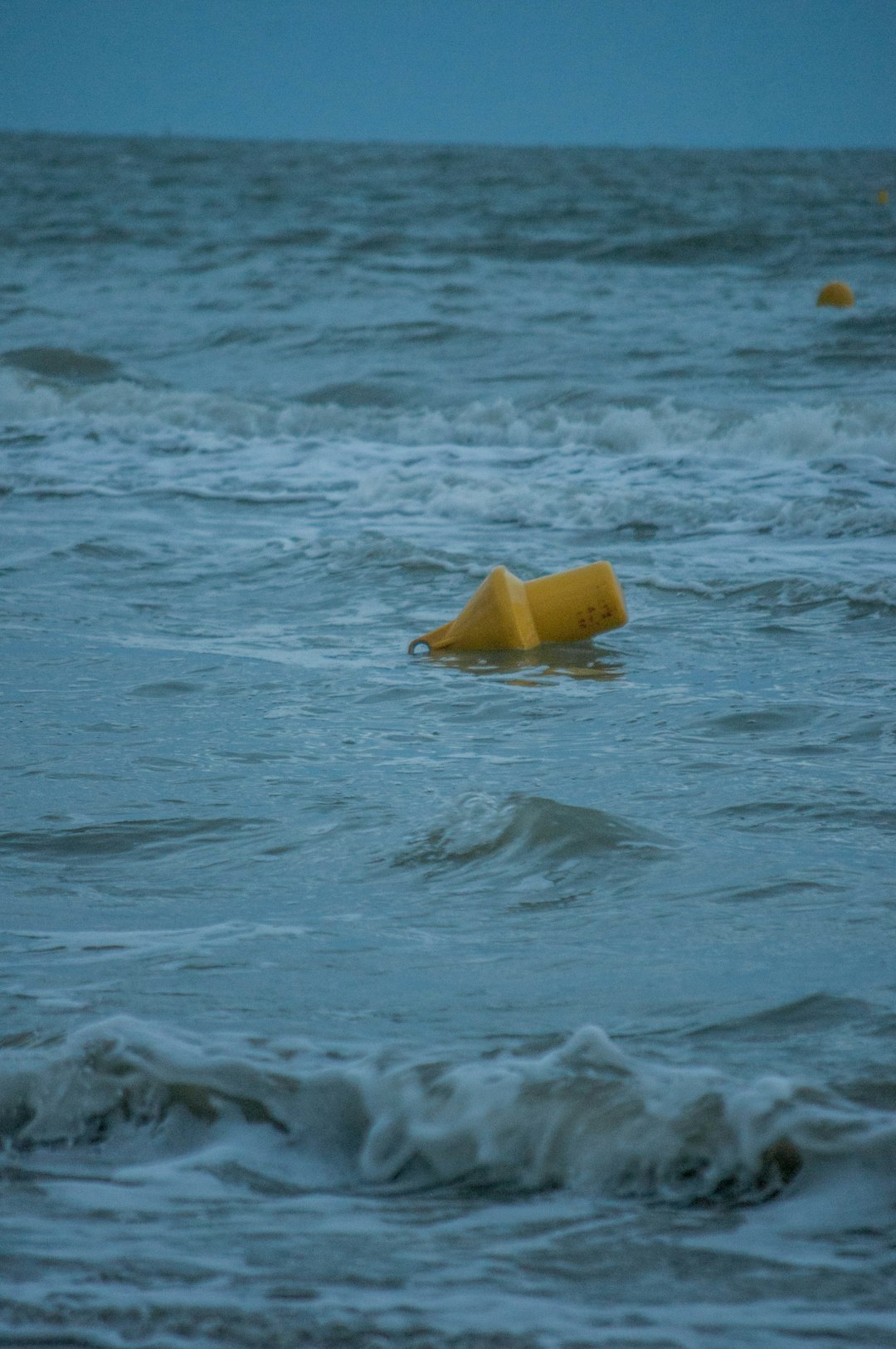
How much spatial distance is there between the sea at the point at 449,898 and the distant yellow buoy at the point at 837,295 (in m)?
5.35

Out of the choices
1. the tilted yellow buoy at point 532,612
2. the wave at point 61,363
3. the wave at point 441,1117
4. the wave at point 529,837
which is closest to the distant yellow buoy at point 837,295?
the wave at point 61,363

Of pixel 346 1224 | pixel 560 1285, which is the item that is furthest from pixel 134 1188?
pixel 560 1285

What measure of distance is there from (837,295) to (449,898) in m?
12.6

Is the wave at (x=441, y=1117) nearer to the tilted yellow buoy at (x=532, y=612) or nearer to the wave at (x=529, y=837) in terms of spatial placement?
the wave at (x=529, y=837)

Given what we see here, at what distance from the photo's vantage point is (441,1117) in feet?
7.13

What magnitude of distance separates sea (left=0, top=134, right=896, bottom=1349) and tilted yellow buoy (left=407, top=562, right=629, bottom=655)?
87mm

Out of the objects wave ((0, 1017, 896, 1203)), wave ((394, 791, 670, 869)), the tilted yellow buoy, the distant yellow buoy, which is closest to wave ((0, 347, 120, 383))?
the distant yellow buoy

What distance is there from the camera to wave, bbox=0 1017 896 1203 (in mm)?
2059

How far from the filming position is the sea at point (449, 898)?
1.83 meters

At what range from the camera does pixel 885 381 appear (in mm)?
10594

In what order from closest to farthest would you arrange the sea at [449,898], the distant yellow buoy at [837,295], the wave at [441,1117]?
the sea at [449,898] → the wave at [441,1117] → the distant yellow buoy at [837,295]

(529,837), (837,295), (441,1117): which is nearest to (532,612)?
(529,837)

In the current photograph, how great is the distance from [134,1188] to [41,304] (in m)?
15.4

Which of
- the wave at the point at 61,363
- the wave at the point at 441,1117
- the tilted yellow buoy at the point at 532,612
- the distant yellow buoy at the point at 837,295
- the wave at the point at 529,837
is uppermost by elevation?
the distant yellow buoy at the point at 837,295
